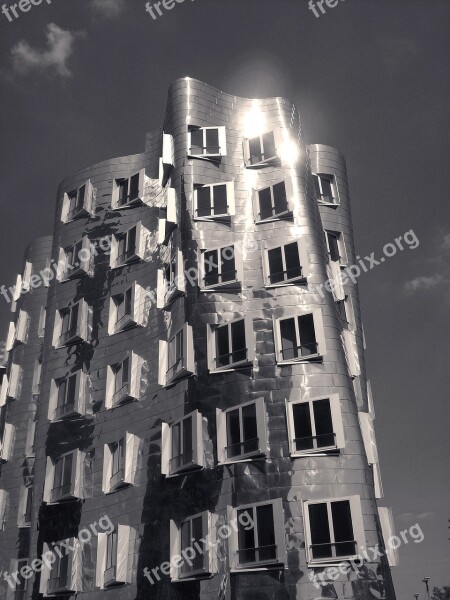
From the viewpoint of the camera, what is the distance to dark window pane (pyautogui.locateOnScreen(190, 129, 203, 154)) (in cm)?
4272

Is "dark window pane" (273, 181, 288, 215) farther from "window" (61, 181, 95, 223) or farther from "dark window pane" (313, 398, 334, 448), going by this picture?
"window" (61, 181, 95, 223)

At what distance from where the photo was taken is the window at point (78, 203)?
48.2 m

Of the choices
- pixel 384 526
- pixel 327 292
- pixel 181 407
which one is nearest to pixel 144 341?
pixel 181 407

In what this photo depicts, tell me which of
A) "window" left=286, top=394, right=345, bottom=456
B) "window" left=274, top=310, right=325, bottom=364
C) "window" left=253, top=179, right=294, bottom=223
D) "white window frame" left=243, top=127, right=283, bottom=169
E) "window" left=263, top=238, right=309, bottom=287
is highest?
"white window frame" left=243, top=127, right=283, bottom=169

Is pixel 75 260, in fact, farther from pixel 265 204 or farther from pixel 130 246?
pixel 265 204

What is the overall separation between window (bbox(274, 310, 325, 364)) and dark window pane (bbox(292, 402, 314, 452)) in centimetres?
269

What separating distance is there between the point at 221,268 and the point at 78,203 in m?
16.7

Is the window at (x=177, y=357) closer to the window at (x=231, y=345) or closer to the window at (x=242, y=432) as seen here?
the window at (x=231, y=345)

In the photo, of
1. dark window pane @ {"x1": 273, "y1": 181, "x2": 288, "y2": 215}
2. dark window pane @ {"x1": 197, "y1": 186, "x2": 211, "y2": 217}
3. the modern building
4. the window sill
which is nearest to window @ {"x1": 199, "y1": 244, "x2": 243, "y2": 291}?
the modern building

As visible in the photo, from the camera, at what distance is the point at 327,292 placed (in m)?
36.0

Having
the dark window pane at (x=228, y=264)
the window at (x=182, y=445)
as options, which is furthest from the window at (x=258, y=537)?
the dark window pane at (x=228, y=264)

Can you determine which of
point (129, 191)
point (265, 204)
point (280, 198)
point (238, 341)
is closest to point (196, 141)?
point (129, 191)

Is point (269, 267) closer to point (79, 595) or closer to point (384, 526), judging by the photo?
point (384, 526)

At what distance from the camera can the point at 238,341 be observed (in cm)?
3516
